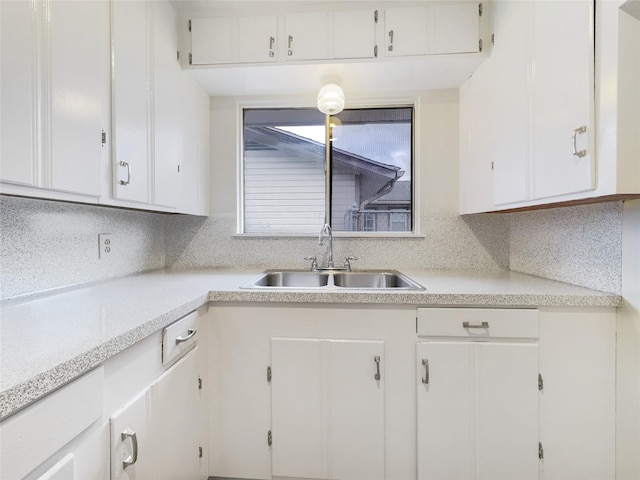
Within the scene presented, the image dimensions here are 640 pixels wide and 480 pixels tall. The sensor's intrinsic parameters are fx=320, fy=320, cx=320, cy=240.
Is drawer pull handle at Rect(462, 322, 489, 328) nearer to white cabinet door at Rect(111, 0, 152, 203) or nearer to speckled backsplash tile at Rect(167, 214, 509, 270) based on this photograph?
speckled backsplash tile at Rect(167, 214, 509, 270)

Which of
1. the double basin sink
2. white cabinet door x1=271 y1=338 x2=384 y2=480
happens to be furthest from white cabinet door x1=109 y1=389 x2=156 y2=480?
the double basin sink

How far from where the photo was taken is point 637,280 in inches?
45.4

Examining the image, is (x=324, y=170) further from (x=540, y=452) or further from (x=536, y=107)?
(x=540, y=452)

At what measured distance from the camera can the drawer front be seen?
1080 mm

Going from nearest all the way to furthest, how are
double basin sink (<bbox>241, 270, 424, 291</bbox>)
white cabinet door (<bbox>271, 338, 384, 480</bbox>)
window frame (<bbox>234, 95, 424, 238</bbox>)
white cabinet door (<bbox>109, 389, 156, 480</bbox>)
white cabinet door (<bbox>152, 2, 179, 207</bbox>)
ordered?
white cabinet door (<bbox>109, 389, 156, 480</bbox>)
white cabinet door (<bbox>271, 338, 384, 480</bbox>)
white cabinet door (<bbox>152, 2, 179, 207</bbox>)
double basin sink (<bbox>241, 270, 424, 291</bbox>)
window frame (<bbox>234, 95, 424, 238</bbox>)

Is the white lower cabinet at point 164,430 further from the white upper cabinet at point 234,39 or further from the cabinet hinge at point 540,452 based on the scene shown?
the white upper cabinet at point 234,39

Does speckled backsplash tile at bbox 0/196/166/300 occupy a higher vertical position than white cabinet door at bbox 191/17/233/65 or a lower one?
lower

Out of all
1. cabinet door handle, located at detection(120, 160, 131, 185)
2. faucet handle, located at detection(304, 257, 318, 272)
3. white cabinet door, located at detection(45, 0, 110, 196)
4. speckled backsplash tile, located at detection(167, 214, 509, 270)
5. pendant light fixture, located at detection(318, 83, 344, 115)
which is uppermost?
pendant light fixture, located at detection(318, 83, 344, 115)

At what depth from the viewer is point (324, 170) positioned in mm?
2229

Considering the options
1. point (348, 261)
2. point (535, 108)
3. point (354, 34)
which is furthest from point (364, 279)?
point (354, 34)

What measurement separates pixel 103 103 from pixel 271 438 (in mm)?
1521

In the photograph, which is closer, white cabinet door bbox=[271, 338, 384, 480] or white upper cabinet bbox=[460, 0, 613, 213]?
white upper cabinet bbox=[460, 0, 613, 213]

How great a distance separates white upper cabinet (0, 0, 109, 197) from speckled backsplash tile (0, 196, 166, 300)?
31 cm

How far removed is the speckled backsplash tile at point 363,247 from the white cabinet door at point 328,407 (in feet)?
2.69
